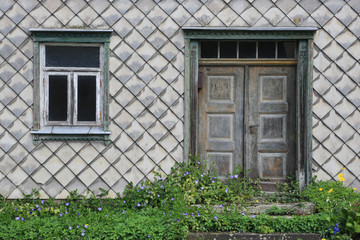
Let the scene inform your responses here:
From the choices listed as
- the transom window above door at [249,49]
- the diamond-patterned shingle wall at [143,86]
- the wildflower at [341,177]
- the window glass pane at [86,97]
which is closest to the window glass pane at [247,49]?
the transom window above door at [249,49]

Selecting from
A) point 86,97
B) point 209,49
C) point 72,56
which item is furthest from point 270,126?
point 72,56

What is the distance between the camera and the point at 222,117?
20.4ft

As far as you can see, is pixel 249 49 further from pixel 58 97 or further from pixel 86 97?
pixel 58 97

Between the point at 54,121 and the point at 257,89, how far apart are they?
3218 millimetres

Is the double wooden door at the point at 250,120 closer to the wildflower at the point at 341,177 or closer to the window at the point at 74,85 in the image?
the wildflower at the point at 341,177

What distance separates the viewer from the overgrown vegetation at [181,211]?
15.6 feet

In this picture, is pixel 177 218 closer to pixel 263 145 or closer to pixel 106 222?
pixel 106 222

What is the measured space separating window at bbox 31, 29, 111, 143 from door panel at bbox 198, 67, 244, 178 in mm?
1550

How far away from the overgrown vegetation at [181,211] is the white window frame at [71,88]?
111cm

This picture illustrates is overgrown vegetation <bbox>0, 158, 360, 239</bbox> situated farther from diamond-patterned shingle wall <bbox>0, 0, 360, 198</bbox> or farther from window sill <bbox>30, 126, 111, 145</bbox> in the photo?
window sill <bbox>30, 126, 111, 145</bbox>

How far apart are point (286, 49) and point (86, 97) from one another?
322 cm

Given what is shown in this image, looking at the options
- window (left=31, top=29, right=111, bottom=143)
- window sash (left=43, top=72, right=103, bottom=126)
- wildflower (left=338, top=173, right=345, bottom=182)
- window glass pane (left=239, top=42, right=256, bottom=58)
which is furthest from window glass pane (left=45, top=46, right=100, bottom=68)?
wildflower (left=338, top=173, right=345, bottom=182)

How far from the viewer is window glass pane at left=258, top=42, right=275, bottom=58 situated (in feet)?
20.1

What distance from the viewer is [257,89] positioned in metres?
6.18
